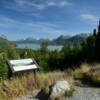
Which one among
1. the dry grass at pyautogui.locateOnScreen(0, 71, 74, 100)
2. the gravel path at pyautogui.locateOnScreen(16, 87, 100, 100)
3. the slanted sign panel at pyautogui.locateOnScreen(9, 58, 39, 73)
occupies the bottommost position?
the gravel path at pyautogui.locateOnScreen(16, 87, 100, 100)

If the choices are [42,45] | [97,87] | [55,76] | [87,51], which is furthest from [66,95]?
[42,45]

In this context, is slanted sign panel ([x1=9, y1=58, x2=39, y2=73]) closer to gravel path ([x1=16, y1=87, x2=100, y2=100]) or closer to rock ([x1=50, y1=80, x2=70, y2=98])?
gravel path ([x1=16, y1=87, x2=100, y2=100])

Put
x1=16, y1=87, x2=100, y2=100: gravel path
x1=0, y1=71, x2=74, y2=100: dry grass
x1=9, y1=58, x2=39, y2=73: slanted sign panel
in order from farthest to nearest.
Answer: x1=9, y1=58, x2=39, y2=73: slanted sign panel
x1=0, y1=71, x2=74, y2=100: dry grass
x1=16, y1=87, x2=100, y2=100: gravel path

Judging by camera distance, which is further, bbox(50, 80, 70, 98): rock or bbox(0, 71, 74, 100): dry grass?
bbox(0, 71, 74, 100): dry grass

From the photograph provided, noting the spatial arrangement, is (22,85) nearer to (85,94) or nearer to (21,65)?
(21,65)

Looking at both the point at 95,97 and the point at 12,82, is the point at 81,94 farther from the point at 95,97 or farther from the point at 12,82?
the point at 12,82

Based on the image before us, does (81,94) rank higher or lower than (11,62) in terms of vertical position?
lower

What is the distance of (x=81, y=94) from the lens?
941 centimetres

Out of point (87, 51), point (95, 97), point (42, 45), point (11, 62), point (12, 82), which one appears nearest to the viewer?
point (95, 97)

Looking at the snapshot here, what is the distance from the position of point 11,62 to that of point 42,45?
2743cm

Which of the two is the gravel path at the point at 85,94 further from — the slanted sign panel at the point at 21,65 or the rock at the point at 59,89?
the slanted sign panel at the point at 21,65

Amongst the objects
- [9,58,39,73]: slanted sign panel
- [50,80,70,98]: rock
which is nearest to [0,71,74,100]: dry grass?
[9,58,39,73]: slanted sign panel

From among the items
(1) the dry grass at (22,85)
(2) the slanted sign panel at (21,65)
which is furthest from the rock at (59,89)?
(2) the slanted sign panel at (21,65)

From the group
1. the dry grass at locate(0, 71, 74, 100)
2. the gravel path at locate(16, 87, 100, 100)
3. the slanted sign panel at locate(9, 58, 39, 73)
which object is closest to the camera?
the gravel path at locate(16, 87, 100, 100)
